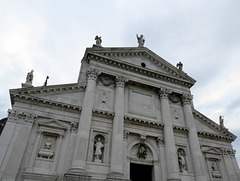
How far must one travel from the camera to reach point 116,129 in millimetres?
14375

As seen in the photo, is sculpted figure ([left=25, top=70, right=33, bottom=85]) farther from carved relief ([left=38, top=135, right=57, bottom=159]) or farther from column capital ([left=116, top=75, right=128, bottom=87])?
column capital ([left=116, top=75, right=128, bottom=87])

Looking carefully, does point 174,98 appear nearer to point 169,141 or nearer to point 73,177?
point 169,141

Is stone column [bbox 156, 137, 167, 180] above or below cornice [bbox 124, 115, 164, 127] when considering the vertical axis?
below

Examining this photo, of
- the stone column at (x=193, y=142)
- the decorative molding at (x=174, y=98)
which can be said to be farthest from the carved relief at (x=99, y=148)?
the decorative molding at (x=174, y=98)

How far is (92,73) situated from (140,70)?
15.8 feet

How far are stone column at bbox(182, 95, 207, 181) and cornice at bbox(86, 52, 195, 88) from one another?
1642 millimetres

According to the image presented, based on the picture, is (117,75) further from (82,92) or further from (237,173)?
(237,173)

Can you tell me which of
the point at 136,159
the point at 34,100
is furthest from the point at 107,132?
the point at 34,100

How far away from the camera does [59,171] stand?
1207cm

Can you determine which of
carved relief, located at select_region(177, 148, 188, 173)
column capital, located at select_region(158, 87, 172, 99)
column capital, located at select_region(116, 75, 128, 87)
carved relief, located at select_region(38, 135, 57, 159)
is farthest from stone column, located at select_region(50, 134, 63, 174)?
column capital, located at select_region(158, 87, 172, 99)

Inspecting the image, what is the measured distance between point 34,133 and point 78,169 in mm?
3946

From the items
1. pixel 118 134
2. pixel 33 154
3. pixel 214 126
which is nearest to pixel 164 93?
pixel 214 126

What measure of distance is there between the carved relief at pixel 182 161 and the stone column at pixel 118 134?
18.0 ft

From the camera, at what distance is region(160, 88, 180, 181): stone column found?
14.2m
